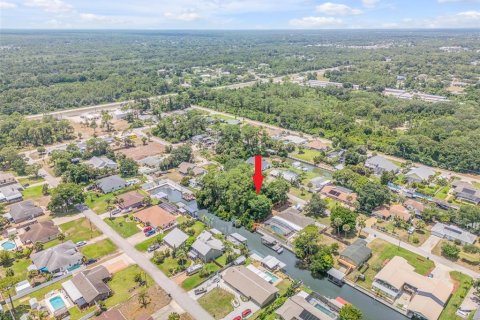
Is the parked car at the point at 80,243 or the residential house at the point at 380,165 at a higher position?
the residential house at the point at 380,165

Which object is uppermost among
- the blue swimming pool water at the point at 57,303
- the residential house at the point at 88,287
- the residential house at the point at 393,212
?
the residential house at the point at 393,212

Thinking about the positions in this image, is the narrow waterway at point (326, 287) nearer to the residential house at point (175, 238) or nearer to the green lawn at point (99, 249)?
the residential house at point (175, 238)

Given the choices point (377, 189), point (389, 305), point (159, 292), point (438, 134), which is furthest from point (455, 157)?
point (159, 292)

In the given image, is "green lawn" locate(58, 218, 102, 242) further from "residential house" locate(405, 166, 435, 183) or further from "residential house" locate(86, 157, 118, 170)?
"residential house" locate(405, 166, 435, 183)

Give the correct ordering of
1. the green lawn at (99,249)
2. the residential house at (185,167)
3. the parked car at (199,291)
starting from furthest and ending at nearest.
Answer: the residential house at (185,167) < the green lawn at (99,249) < the parked car at (199,291)

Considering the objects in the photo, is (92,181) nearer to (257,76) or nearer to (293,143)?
(293,143)

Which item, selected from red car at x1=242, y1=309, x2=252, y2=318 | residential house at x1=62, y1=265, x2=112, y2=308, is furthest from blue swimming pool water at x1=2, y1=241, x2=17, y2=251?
red car at x1=242, y1=309, x2=252, y2=318

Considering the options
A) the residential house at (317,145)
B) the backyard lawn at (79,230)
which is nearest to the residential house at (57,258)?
the backyard lawn at (79,230)
